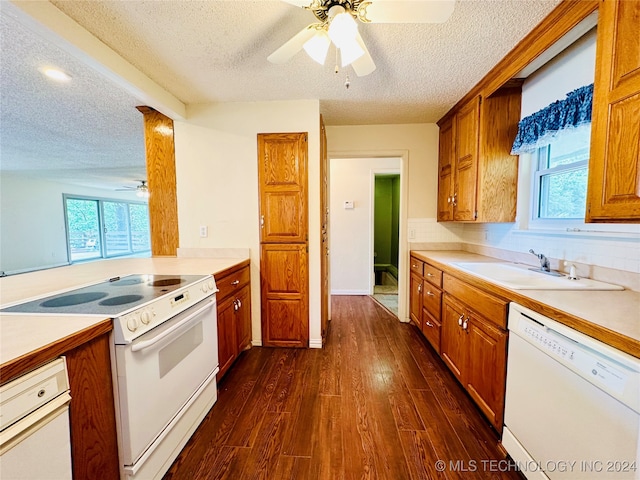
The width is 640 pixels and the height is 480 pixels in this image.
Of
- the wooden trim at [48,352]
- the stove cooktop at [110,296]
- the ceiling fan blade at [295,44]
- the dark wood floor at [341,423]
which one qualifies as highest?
the ceiling fan blade at [295,44]

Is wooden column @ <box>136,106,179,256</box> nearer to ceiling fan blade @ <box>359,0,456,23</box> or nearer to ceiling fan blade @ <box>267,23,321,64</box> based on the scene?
ceiling fan blade @ <box>267,23,321,64</box>

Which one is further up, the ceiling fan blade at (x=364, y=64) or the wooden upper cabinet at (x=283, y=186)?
the ceiling fan blade at (x=364, y=64)

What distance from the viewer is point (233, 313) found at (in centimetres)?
214

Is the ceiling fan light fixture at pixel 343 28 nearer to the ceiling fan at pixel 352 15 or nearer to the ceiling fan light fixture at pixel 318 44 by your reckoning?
the ceiling fan at pixel 352 15

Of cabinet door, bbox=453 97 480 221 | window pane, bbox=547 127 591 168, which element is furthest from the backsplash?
window pane, bbox=547 127 591 168

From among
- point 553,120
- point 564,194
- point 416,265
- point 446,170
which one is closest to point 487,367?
point 564,194

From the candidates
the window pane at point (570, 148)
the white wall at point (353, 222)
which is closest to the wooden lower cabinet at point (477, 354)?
the window pane at point (570, 148)

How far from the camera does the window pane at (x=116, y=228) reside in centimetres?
805

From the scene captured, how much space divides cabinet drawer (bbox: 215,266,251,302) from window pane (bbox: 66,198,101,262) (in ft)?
24.5

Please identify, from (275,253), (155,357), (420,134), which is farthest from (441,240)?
(155,357)

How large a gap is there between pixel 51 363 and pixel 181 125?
7.60 feet

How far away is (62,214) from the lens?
678 cm

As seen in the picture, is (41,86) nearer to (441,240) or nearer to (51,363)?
(51,363)

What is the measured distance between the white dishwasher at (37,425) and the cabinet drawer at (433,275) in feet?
7.43
